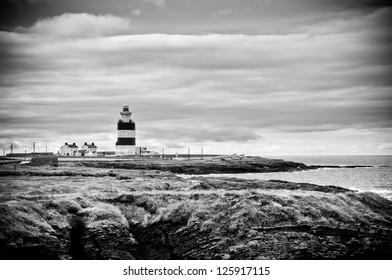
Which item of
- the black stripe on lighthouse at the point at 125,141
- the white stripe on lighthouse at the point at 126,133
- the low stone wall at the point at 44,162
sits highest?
the white stripe on lighthouse at the point at 126,133

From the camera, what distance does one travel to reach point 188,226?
22688 millimetres

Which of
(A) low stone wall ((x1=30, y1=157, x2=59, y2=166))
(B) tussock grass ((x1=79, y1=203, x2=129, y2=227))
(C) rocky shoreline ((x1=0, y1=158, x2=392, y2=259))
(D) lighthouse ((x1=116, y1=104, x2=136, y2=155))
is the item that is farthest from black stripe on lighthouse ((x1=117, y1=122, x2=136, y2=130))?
(B) tussock grass ((x1=79, y1=203, x2=129, y2=227))

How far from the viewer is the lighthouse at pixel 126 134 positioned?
92.8 metres

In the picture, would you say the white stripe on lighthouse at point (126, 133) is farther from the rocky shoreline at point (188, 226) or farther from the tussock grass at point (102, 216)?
the tussock grass at point (102, 216)

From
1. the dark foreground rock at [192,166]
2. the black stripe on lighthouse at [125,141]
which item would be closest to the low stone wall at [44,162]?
the dark foreground rock at [192,166]

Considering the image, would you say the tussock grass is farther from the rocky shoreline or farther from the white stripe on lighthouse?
the white stripe on lighthouse

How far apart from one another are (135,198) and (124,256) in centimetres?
544

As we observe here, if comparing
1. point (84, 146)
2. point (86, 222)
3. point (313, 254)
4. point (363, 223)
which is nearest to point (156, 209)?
point (86, 222)

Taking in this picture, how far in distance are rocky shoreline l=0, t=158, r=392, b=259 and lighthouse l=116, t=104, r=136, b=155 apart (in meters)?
65.7

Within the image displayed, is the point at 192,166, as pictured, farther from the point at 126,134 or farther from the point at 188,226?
the point at 188,226

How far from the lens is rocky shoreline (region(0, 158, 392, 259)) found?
68.0ft

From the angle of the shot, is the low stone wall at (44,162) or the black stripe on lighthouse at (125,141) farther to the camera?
the black stripe on lighthouse at (125,141)

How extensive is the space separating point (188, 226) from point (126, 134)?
74.2 meters

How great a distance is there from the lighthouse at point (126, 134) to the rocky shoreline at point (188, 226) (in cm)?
6566
